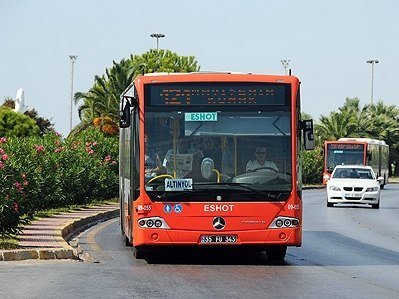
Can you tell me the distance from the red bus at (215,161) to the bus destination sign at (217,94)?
0.01 m

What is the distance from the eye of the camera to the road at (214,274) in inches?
500

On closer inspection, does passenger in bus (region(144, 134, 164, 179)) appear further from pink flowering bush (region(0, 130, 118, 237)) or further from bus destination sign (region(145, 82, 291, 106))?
pink flowering bush (region(0, 130, 118, 237))

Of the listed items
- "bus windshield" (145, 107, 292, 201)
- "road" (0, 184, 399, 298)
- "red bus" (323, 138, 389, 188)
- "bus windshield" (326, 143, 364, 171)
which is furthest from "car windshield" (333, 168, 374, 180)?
"bus windshield" (145, 107, 292, 201)

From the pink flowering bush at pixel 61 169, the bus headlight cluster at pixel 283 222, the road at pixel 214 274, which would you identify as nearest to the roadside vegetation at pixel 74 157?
the pink flowering bush at pixel 61 169

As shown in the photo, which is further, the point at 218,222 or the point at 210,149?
the point at 210,149

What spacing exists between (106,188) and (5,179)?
1902 centimetres

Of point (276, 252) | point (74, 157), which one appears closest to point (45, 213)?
point (74, 157)

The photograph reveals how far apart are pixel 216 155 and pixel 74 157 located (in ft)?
64.5

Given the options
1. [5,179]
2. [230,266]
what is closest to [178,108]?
[230,266]

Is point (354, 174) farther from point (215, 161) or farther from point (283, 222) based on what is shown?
point (215, 161)

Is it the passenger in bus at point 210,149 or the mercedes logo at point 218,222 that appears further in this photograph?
the passenger in bus at point 210,149

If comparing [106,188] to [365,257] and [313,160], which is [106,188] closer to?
[365,257]

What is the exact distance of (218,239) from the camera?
53.3ft

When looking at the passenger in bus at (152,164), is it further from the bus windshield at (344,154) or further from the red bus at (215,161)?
the bus windshield at (344,154)
